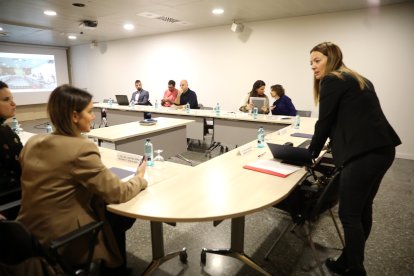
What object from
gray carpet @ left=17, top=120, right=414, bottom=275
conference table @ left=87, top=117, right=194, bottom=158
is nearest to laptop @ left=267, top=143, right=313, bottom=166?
gray carpet @ left=17, top=120, right=414, bottom=275

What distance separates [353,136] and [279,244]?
1155 millimetres

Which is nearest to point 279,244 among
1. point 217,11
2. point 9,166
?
point 9,166

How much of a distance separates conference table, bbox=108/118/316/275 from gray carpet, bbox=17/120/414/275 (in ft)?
0.54

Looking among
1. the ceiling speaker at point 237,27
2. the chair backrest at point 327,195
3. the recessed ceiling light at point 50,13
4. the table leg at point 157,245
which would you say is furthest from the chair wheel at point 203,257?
the recessed ceiling light at point 50,13

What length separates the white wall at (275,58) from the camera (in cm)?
456

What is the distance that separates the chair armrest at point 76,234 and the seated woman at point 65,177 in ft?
0.19

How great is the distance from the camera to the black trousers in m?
1.46

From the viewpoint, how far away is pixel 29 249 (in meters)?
1.06

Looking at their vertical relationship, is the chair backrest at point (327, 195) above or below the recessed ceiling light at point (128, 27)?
below

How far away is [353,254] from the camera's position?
1.58 m

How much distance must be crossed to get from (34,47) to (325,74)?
10258mm

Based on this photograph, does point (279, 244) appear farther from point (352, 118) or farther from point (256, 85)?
point (256, 85)

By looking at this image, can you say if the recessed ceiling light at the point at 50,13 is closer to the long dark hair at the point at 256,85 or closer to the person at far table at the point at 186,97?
the person at far table at the point at 186,97

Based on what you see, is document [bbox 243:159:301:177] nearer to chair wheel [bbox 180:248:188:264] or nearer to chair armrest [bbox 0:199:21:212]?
chair wheel [bbox 180:248:188:264]
